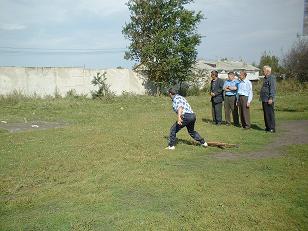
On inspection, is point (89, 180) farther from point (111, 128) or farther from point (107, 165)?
point (111, 128)

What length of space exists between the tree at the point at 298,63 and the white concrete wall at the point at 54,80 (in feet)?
69.5

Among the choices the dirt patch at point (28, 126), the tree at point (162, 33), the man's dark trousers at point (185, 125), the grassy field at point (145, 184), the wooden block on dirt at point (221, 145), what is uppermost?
the tree at point (162, 33)

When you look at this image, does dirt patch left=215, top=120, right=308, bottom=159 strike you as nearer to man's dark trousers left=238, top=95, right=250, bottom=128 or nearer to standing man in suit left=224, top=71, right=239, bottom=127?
man's dark trousers left=238, top=95, right=250, bottom=128

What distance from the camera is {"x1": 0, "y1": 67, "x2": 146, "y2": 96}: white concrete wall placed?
2514cm

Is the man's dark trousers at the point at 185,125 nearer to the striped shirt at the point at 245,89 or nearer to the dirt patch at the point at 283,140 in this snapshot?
the dirt patch at the point at 283,140

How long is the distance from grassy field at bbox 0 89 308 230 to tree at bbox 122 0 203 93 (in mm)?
18032

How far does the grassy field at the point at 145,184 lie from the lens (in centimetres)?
504

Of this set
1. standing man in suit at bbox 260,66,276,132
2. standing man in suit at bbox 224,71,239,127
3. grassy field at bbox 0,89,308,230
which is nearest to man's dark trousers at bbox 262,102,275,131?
standing man in suit at bbox 260,66,276,132

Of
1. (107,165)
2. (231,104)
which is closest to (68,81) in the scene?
(231,104)

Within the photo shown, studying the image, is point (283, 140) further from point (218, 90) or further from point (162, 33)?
point (162, 33)

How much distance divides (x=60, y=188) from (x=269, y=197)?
350 cm

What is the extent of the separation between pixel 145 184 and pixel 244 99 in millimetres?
7350

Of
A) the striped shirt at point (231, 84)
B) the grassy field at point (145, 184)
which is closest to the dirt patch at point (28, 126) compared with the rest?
the grassy field at point (145, 184)

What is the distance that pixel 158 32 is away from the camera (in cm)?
2902
